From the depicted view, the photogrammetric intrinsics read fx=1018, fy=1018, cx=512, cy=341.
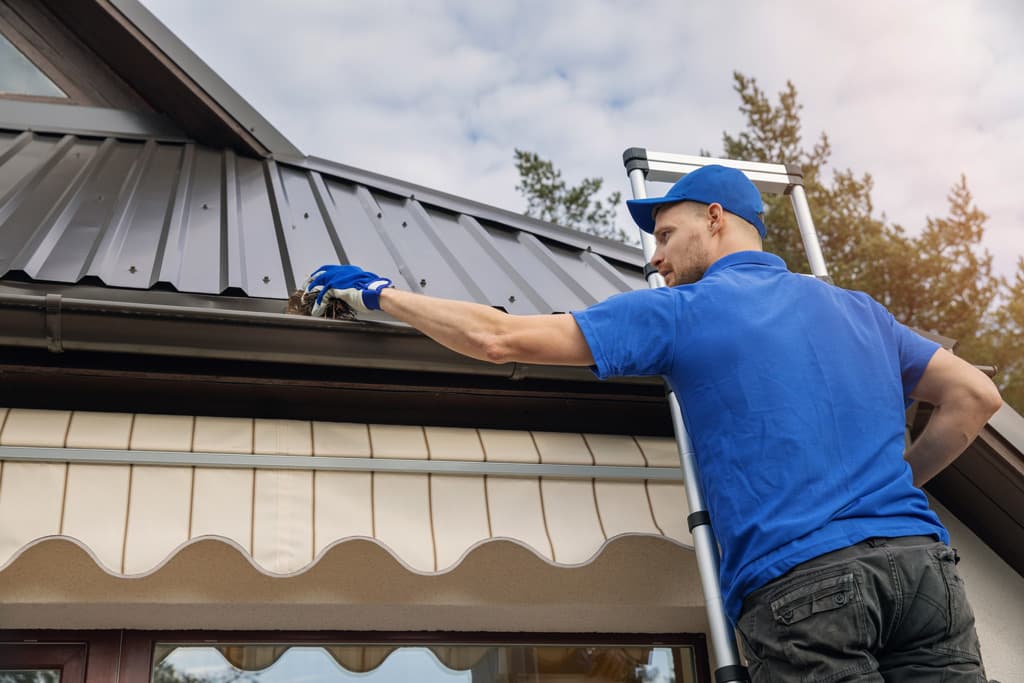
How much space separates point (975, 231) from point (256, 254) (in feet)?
68.2

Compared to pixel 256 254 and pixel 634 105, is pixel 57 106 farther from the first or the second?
pixel 634 105

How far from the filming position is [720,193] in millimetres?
3256

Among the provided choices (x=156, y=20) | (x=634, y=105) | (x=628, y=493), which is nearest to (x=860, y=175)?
(x=634, y=105)

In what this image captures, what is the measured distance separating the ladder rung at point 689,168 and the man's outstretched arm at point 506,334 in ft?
4.77

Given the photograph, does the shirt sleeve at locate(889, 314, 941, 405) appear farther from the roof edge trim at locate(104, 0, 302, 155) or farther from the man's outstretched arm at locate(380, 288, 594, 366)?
the roof edge trim at locate(104, 0, 302, 155)

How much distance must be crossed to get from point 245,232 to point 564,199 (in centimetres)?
1819

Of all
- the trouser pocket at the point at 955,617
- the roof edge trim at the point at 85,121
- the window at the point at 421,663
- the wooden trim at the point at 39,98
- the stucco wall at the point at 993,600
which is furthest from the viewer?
the wooden trim at the point at 39,98

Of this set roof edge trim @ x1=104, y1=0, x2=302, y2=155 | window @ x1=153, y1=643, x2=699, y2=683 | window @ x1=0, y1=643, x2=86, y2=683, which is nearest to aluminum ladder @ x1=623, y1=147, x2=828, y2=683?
window @ x1=153, y1=643, x2=699, y2=683

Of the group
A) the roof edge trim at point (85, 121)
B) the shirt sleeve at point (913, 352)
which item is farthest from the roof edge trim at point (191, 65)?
the shirt sleeve at point (913, 352)

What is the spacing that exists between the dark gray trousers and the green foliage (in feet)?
55.3

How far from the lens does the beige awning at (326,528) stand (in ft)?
10.5

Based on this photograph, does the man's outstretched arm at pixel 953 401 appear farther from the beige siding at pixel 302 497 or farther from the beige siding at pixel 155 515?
the beige siding at pixel 155 515

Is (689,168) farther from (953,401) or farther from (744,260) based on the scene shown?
(953,401)

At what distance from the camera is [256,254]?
14.9ft
